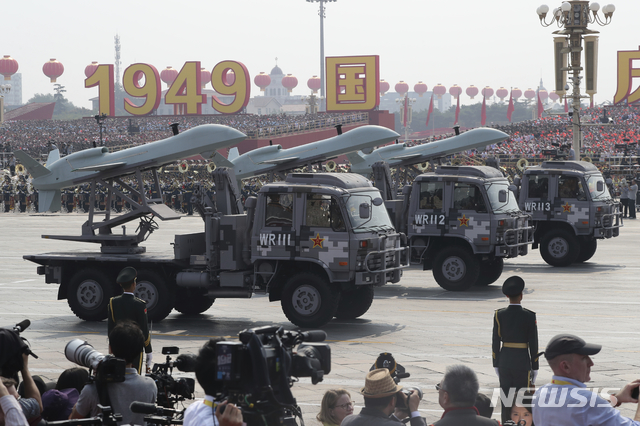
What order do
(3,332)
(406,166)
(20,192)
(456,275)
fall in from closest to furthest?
(3,332) < (456,275) < (406,166) < (20,192)

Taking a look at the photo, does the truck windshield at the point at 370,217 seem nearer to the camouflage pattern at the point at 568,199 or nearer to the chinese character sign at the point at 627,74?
the camouflage pattern at the point at 568,199

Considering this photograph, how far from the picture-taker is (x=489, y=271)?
18.5 meters

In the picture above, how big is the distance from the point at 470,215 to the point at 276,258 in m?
5.88

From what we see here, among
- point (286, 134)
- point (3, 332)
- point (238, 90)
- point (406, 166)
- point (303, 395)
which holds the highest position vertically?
point (238, 90)

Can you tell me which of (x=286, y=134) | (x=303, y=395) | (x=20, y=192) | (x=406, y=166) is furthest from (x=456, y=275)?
(x=286, y=134)

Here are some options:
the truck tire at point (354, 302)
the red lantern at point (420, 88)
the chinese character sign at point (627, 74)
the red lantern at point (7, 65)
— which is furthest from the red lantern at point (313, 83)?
the truck tire at point (354, 302)

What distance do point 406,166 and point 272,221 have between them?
36.6 feet

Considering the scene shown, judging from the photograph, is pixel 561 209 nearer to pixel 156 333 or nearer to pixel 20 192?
pixel 156 333

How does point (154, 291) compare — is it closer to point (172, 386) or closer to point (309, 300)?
point (309, 300)

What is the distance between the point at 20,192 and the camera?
4641 cm

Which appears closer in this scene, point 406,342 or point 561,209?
point 406,342

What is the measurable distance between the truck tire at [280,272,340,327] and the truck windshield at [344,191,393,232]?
107 centimetres

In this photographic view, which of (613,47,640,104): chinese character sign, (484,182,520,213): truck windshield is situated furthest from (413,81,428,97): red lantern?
(484,182,520,213): truck windshield

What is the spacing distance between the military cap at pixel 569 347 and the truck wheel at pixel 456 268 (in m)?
13.0
